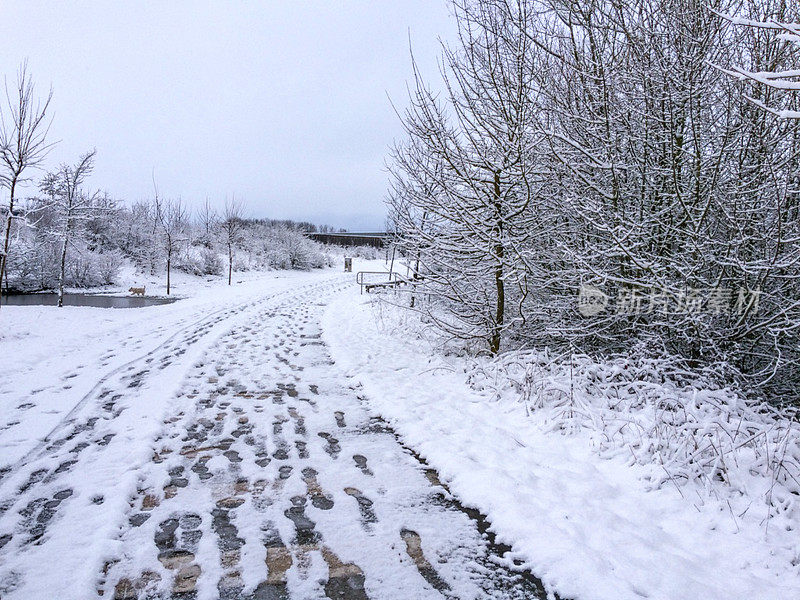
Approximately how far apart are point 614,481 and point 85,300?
2307 cm

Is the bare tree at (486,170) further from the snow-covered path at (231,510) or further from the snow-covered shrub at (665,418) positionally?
the snow-covered path at (231,510)

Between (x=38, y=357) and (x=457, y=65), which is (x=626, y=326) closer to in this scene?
(x=457, y=65)

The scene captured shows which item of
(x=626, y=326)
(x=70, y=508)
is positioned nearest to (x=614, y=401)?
(x=626, y=326)

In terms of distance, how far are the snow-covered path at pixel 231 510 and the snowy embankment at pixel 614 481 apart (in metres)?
0.34

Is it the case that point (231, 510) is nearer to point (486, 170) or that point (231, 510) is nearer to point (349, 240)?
point (486, 170)

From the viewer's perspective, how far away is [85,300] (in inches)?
753

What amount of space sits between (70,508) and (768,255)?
22.8 feet

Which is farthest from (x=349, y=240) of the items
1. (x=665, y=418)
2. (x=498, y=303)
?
(x=665, y=418)

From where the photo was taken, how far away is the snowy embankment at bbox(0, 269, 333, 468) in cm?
411

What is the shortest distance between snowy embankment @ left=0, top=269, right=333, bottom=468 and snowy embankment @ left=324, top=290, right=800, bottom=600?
3.53 meters

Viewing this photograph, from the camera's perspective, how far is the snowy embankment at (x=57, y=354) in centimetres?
411

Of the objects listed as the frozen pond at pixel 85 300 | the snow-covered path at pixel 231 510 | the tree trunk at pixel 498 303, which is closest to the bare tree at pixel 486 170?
the tree trunk at pixel 498 303

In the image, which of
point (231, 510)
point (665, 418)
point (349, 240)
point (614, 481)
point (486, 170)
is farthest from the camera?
point (349, 240)

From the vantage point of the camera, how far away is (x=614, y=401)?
4.39 metres
